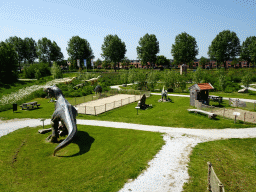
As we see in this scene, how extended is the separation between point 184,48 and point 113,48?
105 ft

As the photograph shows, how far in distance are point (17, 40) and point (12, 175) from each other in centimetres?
8746

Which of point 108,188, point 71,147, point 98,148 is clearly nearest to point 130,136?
point 98,148

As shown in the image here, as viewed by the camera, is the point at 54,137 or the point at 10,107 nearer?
the point at 54,137

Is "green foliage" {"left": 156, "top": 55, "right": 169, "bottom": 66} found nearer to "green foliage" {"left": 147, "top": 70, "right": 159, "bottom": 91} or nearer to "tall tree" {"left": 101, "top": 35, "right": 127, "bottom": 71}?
"tall tree" {"left": 101, "top": 35, "right": 127, "bottom": 71}

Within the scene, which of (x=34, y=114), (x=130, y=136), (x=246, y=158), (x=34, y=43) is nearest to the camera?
(x=246, y=158)

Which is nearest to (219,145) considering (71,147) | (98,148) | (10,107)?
(98,148)

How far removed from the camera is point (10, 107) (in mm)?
25969

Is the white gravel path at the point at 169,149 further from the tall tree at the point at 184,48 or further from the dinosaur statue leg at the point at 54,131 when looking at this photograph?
the tall tree at the point at 184,48

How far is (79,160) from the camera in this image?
422 inches

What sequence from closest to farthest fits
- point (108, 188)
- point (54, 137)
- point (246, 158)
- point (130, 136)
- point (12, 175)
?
point (108, 188)
point (12, 175)
point (246, 158)
point (54, 137)
point (130, 136)

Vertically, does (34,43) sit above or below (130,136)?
above

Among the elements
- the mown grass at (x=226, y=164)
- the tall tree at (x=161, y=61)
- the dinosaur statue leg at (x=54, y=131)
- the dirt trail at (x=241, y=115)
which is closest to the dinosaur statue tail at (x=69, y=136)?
the dinosaur statue leg at (x=54, y=131)

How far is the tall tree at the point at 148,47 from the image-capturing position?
3258 inches

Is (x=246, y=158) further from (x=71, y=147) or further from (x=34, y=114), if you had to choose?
(x=34, y=114)
